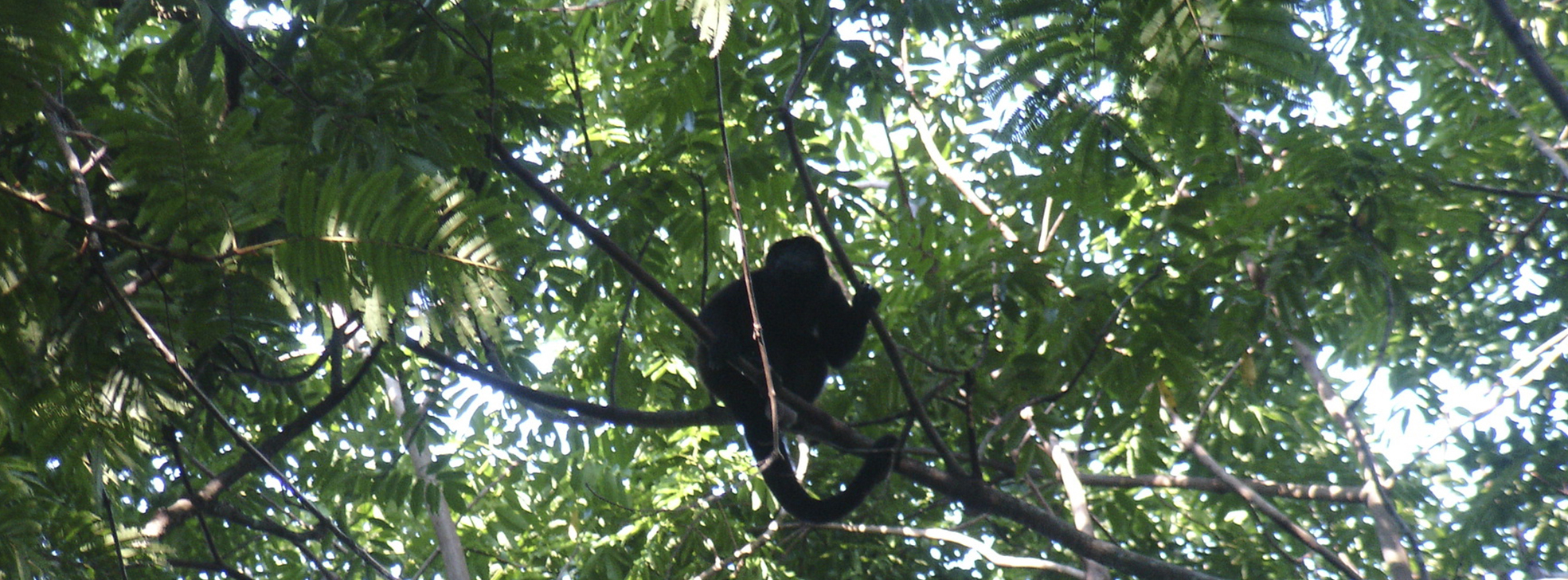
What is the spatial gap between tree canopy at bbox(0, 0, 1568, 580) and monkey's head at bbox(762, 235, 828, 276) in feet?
0.76

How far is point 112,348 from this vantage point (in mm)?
2658

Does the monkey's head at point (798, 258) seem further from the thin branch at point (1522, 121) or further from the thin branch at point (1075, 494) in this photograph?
the thin branch at point (1522, 121)

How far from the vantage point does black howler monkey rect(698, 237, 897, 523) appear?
4574mm

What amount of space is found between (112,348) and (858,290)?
2592 mm

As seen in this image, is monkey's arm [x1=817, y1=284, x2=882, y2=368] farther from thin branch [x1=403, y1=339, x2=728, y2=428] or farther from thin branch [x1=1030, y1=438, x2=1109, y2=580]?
thin branch [x1=1030, y1=438, x2=1109, y2=580]

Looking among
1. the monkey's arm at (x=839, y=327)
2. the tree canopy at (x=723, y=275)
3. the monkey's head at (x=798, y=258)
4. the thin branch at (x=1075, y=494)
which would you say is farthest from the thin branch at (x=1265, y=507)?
the monkey's head at (x=798, y=258)

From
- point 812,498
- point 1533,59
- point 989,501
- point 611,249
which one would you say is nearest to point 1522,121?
point 1533,59

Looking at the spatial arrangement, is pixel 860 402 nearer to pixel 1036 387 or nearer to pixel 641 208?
pixel 1036 387

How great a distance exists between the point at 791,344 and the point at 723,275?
0.74m

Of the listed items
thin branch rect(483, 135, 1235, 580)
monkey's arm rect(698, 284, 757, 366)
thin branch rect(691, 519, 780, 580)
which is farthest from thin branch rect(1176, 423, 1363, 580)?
monkey's arm rect(698, 284, 757, 366)

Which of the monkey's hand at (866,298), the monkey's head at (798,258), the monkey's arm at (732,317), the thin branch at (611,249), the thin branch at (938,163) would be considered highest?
the thin branch at (938,163)

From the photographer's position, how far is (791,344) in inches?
218

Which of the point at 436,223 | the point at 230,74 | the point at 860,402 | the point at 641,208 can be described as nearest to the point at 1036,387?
the point at 860,402

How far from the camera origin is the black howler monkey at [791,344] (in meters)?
4.57
